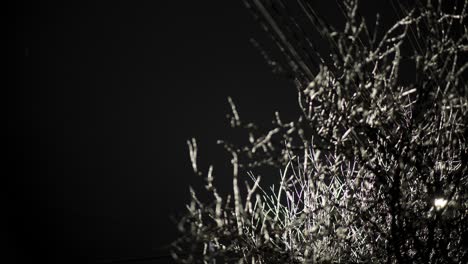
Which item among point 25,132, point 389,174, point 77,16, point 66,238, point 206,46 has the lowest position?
point 66,238

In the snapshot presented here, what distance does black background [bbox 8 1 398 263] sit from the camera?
2301 millimetres

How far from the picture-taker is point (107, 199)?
10.6 feet

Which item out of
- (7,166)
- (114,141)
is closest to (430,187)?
(114,141)

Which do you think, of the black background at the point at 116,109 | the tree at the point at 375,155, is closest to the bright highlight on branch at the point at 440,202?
the tree at the point at 375,155

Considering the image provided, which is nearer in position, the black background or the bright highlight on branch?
the bright highlight on branch

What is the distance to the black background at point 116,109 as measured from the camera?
2301 mm

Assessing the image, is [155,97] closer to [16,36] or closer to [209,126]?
[209,126]

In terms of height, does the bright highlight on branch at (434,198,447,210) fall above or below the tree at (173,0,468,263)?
below

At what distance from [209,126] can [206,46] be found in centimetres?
63

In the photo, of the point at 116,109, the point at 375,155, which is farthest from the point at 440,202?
the point at 116,109

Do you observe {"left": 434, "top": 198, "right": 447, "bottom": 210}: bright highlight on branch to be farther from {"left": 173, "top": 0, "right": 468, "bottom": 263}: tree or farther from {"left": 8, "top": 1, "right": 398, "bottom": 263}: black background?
{"left": 8, "top": 1, "right": 398, "bottom": 263}: black background

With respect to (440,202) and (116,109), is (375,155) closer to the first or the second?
(440,202)

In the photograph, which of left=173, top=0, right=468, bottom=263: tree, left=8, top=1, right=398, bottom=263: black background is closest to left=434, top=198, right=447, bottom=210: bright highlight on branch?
left=173, top=0, right=468, bottom=263: tree

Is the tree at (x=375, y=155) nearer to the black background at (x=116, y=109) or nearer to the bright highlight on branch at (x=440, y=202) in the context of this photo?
the bright highlight on branch at (x=440, y=202)
